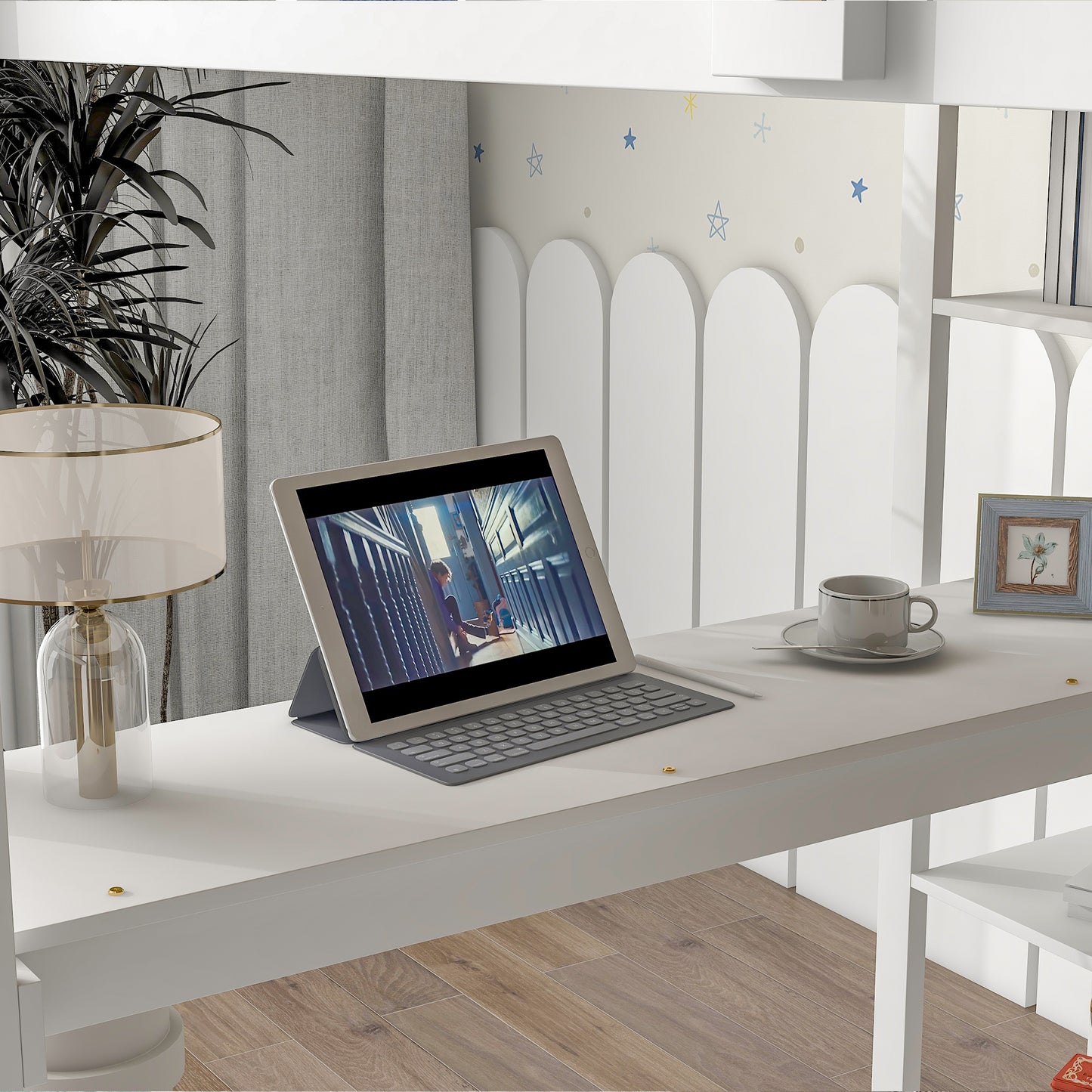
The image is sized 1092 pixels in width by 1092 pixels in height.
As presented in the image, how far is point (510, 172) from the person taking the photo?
3.01 meters

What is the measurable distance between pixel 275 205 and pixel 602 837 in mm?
2151

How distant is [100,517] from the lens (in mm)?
1175

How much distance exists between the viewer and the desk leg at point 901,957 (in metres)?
1.80

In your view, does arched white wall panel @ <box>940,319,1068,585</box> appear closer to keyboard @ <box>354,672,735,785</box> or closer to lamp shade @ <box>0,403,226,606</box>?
keyboard @ <box>354,672,735,785</box>

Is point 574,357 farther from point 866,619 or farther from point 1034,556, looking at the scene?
point 866,619

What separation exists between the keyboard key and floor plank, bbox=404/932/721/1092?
1.06 m

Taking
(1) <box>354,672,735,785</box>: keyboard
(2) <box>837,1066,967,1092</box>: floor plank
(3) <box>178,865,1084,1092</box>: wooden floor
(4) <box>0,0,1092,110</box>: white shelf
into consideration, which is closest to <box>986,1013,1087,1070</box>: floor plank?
(3) <box>178,865,1084,1092</box>: wooden floor

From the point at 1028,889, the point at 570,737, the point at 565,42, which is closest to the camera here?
the point at 565,42

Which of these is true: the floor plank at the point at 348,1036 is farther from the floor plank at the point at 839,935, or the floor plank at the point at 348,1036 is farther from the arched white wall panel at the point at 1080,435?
the arched white wall panel at the point at 1080,435

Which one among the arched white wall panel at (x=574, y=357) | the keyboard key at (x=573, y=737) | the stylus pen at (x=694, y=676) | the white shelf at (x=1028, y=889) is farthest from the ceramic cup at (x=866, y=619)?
the arched white wall panel at (x=574, y=357)

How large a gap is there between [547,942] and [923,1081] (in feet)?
2.23

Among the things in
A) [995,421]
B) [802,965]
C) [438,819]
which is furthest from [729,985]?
[438,819]

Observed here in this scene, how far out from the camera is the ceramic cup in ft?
4.40

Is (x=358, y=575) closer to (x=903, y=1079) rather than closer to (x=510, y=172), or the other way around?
(x=903, y=1079)
